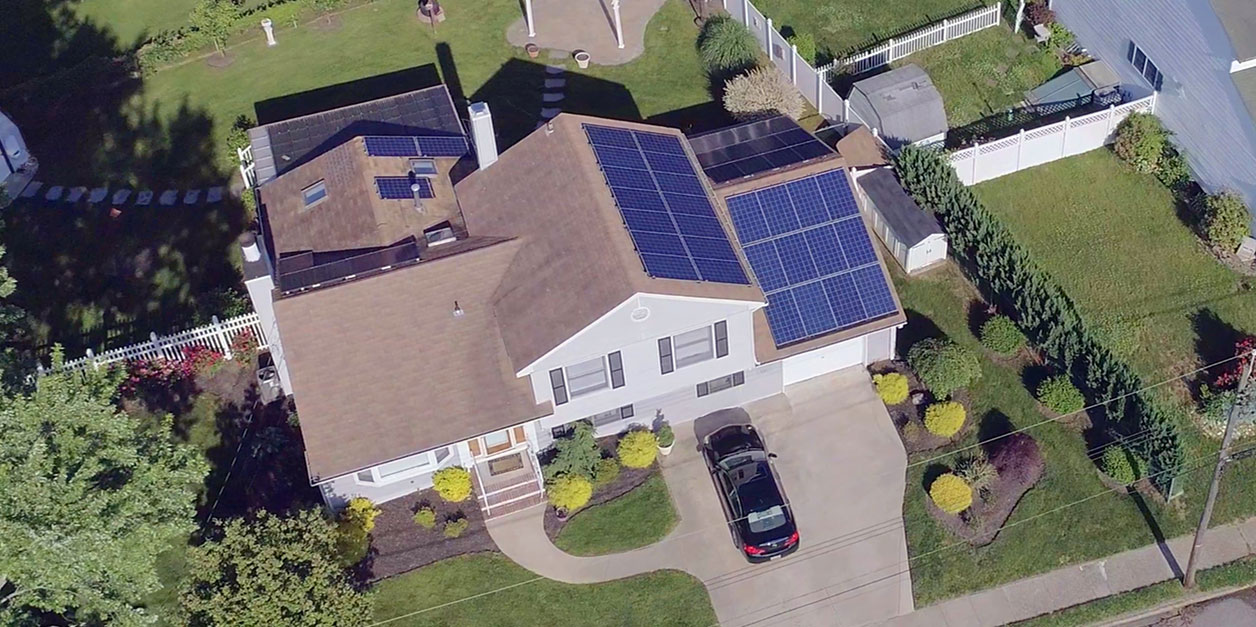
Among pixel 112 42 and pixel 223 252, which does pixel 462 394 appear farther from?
pixel 112 42

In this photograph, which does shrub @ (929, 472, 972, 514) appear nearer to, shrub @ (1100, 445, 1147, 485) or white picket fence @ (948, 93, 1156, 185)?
shrub @ (1100, 445, 1147, 485)

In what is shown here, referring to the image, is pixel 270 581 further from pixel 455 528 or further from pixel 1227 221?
pixel 1227 221

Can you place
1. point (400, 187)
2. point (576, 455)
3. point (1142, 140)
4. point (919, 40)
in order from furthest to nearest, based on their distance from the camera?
point (919, 40), point (1142, 140), point (400, 187), point (576, 455)

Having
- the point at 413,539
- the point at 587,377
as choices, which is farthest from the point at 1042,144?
the point at 413,539

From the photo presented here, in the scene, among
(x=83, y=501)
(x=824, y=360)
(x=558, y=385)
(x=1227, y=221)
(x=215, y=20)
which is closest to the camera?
(x=83, y=501)

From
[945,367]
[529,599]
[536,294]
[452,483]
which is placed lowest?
[529,599]

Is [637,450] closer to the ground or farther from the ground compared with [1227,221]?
closer to the ground

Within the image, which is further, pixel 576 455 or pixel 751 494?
pixel 576 455
